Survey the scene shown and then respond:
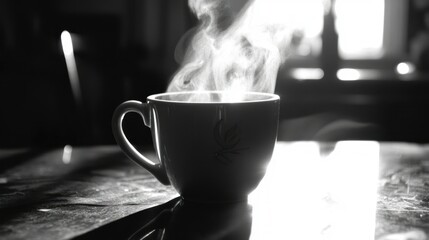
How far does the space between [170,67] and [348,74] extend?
3.17 ft

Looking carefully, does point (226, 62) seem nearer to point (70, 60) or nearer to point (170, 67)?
point (70, 60)

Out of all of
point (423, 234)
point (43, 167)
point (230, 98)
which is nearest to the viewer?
point (423, 234)

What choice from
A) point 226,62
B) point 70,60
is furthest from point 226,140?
point 70,60

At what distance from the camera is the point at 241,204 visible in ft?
1.82

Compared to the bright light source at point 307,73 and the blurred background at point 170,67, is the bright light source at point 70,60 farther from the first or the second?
the bright light source at point 307,73

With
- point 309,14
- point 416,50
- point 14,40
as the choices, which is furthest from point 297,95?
point 14,40

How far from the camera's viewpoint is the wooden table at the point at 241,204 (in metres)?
0.47

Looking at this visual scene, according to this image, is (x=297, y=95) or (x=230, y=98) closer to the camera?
(x=230, y=98)

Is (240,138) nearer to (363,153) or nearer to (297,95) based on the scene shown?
(363,153)

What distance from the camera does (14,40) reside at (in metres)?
2.69

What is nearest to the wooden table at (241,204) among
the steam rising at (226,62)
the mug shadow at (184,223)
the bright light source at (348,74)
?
the mug shadow at (184,223)

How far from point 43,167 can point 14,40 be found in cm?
213

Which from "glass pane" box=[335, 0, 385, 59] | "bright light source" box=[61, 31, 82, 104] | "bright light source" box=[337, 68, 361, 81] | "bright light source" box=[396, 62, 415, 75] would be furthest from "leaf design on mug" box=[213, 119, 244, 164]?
"glass pane" box=[335, 0, 385, 59]

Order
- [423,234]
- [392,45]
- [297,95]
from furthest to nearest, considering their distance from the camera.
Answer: [392,45] < [297,95] < [423,234]
